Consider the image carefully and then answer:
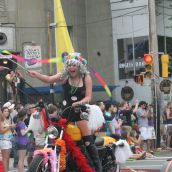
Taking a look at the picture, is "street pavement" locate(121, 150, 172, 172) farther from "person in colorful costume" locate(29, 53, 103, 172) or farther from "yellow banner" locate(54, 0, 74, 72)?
"yellow banner" locate(54, 0, 74, 72)

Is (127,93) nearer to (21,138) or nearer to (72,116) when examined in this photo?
(21,138)

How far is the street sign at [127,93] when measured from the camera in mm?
31969

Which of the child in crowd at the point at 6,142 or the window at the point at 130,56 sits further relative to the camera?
the window at the point at 130,56

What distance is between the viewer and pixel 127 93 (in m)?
32.2

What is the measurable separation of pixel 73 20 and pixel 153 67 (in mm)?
13410

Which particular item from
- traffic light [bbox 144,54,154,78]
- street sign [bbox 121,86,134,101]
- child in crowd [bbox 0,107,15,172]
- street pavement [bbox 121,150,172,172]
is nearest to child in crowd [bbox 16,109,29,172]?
child in crowd [bbox 0,107,15,172]

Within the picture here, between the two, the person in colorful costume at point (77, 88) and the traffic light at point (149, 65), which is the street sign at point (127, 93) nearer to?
the traffic light at point (149, 65)

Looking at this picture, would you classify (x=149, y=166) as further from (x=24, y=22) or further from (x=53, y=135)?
(x=24, y=22)

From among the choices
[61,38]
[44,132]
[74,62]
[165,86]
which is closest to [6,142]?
[44,132]

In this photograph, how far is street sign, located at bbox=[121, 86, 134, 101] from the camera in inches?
1259

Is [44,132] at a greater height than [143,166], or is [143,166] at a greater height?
[44,132]

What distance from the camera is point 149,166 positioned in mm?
13508

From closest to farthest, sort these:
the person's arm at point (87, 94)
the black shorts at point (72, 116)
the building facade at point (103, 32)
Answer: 1. the person's arm at point (87, 94)
2. the black shorts at point (72, 116)
3. the building facade at point (103, 32)

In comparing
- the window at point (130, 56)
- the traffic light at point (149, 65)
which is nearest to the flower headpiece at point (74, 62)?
the traffic light at point (149, 65)
